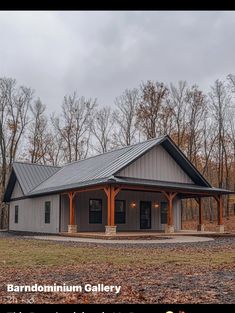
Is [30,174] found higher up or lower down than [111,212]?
higher up

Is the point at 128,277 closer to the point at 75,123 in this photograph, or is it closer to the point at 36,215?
the point at 36,215

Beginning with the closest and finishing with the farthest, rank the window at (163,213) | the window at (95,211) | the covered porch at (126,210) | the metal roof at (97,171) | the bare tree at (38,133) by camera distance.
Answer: the metal roof at (97,171), the covered porch at (126,210), the window at (95,211), the window at (163,213), the bare tree at (38,133)

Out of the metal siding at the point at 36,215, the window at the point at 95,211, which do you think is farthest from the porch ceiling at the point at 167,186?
the metal siding at the point at 36,215

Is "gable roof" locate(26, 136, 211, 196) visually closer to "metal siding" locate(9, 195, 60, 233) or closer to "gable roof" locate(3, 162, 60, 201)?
"metal siding" locate(9, 195, 60, 233)

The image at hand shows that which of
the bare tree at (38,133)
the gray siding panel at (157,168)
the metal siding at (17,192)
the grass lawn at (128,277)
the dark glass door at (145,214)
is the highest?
the bare tree at (38,133)

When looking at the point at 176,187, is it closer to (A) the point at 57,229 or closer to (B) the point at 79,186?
(B) the point at 79,186

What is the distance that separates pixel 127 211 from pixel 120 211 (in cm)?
47

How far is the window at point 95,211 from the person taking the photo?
22.8 meters

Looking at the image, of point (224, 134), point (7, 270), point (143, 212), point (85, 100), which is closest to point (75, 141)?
point (85, 100)

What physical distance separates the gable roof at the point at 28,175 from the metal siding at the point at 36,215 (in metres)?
1.11

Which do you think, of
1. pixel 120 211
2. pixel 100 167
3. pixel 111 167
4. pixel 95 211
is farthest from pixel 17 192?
pixel 111 167

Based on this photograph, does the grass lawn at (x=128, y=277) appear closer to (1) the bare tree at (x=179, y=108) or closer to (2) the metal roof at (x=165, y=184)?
(2) the metal roof at (x=165, y=184)

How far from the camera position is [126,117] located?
38594 mm

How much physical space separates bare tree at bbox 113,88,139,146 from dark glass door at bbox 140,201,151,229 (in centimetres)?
1431
